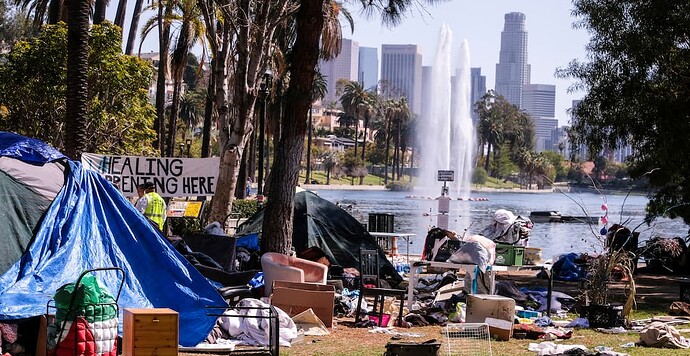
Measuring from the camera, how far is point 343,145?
152 m

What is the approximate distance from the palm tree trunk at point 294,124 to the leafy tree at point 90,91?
40.3ft

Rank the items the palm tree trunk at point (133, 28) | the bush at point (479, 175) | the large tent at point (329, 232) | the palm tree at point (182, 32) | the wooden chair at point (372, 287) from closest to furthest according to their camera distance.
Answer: the wooden chair at point (372, 287)
the large tent at point (329, 232)
the palm tree at point (182, 32)
the palm tree trunk at point (133, 28)
the bush at point (479, 175)

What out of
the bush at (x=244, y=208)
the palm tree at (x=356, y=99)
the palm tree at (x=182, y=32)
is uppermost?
the palm tree at (x=356, y=99)

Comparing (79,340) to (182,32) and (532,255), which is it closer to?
(532,255)

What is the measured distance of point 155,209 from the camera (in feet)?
49.6

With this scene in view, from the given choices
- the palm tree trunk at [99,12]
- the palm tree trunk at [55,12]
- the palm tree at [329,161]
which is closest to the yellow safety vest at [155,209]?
the palm tree trunk at [99,12]

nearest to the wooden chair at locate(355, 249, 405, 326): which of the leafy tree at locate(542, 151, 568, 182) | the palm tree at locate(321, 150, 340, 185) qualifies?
the palm tree at locate(321, 150, 340, 185)

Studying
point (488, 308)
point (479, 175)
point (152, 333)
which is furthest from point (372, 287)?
point (479, 175)

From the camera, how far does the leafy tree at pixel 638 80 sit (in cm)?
2038

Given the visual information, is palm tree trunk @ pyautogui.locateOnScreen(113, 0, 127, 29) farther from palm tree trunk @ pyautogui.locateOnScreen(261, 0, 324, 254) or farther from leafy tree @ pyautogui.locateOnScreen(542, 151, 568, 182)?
leafy tree @ pyautogui.locateOnScreen(542, 151, 568, 182)

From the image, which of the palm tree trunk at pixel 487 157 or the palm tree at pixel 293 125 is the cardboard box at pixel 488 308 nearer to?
the palm tree at pixel 293 125

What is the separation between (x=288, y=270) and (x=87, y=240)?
10.6ft

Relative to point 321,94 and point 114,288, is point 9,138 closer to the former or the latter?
point 114,288

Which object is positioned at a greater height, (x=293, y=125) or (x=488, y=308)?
(x=293, y=125)
